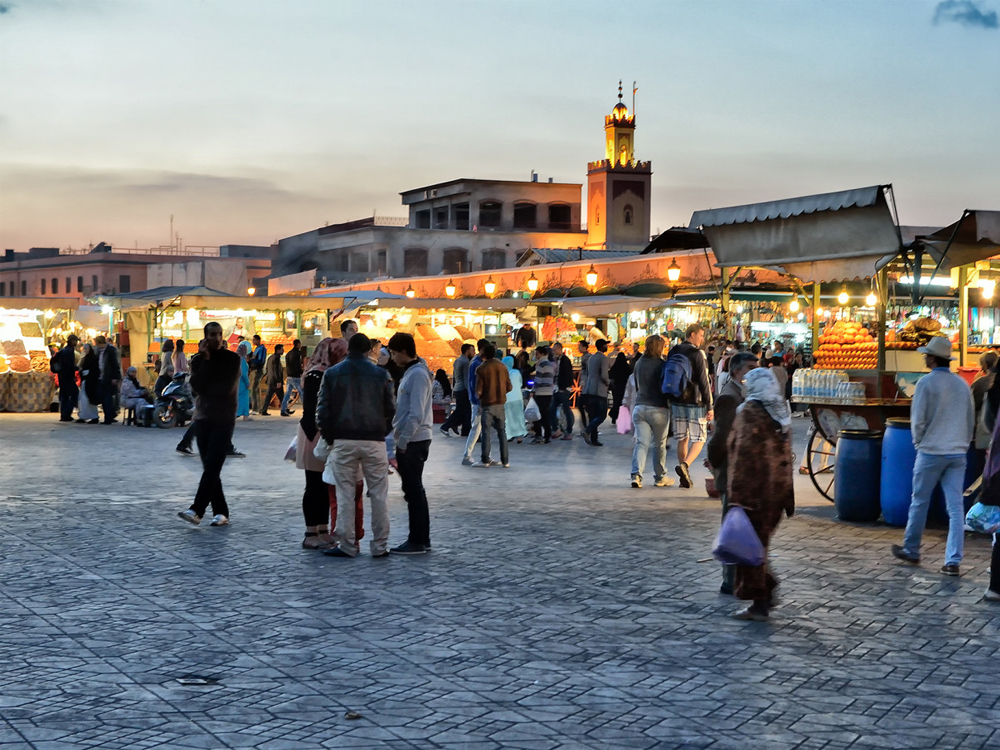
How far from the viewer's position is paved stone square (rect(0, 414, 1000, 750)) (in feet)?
17.0

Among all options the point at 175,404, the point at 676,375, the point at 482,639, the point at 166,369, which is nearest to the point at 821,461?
the point at 676,375

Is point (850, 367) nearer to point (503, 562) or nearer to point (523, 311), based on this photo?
point (503, 562)

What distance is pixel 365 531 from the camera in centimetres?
1082

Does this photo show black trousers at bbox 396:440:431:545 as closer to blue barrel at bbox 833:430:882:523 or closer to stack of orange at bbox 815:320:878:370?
blue barrel at bbox 833:430:882:523

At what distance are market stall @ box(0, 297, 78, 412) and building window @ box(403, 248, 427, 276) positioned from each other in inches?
1572

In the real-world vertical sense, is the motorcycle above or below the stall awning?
below

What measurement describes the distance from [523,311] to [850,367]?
22.5 meters

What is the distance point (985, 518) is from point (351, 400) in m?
4.34

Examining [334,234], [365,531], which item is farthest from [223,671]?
[334,234]

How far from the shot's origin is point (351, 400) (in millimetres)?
9266

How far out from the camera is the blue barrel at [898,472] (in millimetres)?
11139

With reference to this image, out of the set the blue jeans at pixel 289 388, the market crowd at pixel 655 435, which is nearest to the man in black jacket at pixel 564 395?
the market crowd at pixel 655 435

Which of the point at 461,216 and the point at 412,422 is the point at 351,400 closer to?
the point at 412,422

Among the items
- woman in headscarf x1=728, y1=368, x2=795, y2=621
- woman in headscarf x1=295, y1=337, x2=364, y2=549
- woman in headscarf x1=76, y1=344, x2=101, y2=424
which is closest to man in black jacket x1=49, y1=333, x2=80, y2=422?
woman in headscarf x1=76, y1=344, x2=101, y2=424
